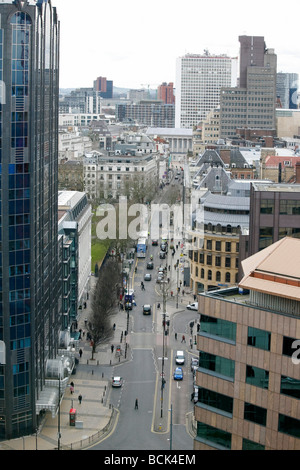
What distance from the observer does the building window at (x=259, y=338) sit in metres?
31.4

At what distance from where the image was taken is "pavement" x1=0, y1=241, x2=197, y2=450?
168 ft

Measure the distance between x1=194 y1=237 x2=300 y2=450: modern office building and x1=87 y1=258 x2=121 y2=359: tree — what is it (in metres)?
36.5

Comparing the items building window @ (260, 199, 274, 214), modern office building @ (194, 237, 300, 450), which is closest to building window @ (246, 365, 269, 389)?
modern office building @ (194, 237, 300, 450)

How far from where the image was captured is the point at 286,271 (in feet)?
105

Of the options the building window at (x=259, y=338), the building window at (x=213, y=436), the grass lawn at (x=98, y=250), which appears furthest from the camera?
the grass lawn at (x=98, y=250)

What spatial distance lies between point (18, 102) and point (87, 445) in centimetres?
2242

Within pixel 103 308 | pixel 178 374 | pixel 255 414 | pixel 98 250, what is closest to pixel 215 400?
pixel 255 414

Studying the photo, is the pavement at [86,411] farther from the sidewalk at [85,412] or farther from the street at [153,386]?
the street at [153,386]

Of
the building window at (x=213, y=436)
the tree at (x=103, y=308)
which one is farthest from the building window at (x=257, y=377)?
the tree at (x=103, y=308)

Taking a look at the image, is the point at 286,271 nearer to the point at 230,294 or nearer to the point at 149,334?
the point at 230,294

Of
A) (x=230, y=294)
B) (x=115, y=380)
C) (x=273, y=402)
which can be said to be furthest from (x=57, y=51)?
(x=273, y=402)

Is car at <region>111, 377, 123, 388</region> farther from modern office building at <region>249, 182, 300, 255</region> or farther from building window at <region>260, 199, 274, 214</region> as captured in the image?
building window at <region>260, 199, 274, 214</region>

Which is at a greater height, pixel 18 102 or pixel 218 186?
pixel 18 102

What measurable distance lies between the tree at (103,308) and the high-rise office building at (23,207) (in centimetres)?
1432
